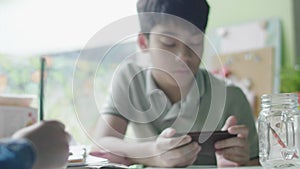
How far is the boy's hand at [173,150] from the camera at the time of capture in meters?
0.55

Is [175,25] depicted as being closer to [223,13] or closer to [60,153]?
[60,153]

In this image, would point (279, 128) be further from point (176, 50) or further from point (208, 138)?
point (176, 50)

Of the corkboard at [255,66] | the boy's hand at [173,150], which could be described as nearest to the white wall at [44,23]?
the boy's hand at [173,150]

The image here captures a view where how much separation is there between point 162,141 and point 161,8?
0.21m

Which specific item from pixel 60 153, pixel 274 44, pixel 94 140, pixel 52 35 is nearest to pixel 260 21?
pixel 274 44

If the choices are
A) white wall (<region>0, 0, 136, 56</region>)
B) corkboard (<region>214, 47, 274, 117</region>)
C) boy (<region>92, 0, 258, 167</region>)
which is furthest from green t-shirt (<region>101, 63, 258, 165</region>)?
corkboard (<region>214, 47, 274, 117</region>)

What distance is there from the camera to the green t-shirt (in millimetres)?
635

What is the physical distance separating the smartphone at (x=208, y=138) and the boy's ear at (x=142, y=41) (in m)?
0.18

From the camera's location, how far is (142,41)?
0.66 m

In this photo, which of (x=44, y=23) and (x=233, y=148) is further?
(x=44, y=23)

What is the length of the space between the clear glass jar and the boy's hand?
0.09 m

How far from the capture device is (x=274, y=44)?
5.28 ft

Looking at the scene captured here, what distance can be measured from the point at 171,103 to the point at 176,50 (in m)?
0.11

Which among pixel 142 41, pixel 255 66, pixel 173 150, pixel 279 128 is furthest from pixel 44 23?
pixel 255 66
